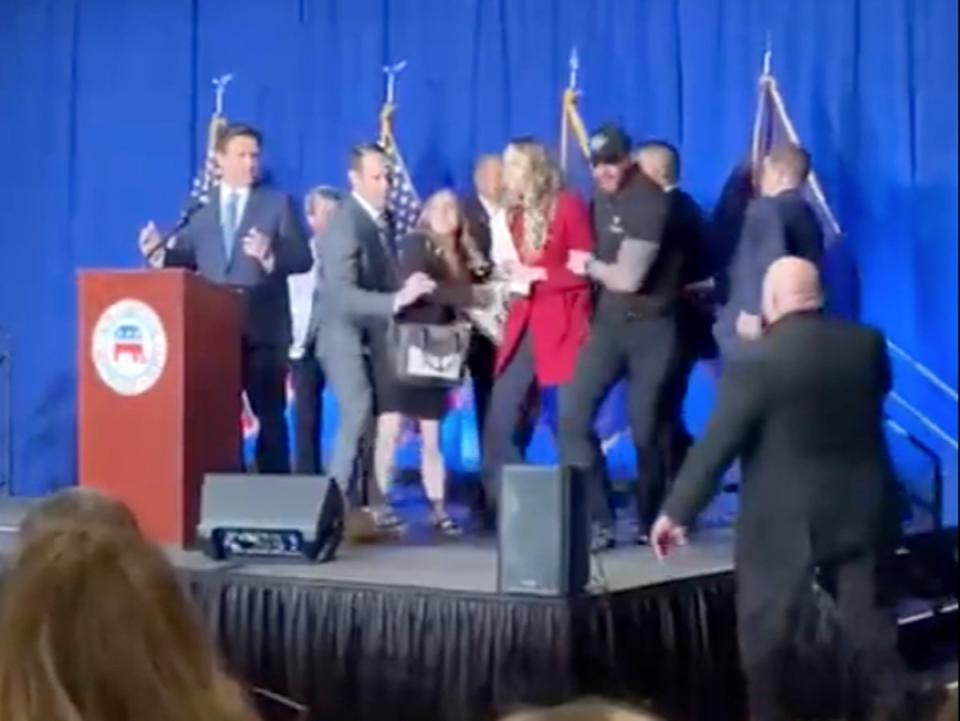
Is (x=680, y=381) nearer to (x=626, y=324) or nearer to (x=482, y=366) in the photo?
(x=626, y=324)

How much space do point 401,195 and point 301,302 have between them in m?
0.69

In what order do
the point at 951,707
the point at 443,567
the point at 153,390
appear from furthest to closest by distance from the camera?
the point at 153,390, the point at 443,567, the point at 951,707

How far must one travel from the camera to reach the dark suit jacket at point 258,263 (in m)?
5.10

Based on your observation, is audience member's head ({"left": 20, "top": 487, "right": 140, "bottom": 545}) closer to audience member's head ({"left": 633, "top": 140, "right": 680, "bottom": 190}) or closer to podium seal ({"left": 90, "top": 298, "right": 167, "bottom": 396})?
podium seal ({"left": 90, "top": 298, "right": 167, "bottom": 396})

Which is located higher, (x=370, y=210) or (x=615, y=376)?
(x=370, y=210)

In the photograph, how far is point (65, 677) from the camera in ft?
3.65

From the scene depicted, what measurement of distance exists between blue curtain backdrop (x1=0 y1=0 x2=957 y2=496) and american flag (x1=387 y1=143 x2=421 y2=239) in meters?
0.05

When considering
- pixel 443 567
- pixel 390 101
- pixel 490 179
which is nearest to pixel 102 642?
pixel 443 567

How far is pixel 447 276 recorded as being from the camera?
483cm

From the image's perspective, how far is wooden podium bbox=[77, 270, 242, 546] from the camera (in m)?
3.86

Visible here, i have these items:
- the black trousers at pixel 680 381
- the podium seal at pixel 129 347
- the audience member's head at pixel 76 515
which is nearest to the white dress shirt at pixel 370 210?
the black trousers at pixel 680 381

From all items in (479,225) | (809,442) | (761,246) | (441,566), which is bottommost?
(441,566)

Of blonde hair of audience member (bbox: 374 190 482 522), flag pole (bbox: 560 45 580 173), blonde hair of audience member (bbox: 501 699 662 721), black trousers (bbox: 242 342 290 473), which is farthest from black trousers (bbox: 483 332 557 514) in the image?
blonde hair of audience member (bbox: 501 699 662 721)

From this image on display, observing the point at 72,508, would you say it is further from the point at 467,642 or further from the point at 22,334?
the point at 22,334
